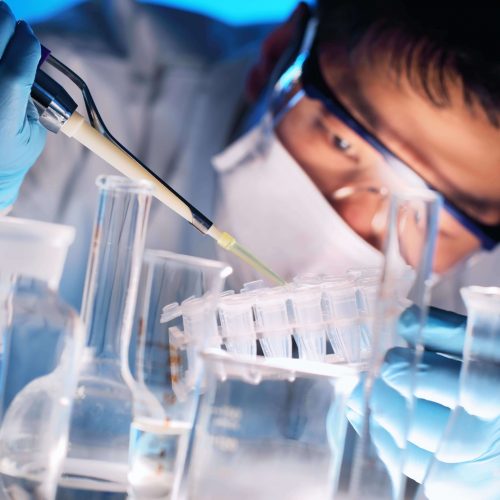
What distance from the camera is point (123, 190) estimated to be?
0.84 meters

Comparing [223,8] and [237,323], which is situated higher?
[223,8]

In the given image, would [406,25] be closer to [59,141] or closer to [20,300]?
[59,141]

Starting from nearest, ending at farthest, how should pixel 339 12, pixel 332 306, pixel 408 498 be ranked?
pixel 408 498 < pixel 332 306 < pixel 339 12

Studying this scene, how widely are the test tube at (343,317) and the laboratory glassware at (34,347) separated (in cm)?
40

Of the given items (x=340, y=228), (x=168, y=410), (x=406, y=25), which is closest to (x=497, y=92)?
(x=406, y=25)

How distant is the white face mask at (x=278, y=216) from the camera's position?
221 centimetres

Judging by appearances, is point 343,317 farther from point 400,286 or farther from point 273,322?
point 400,286

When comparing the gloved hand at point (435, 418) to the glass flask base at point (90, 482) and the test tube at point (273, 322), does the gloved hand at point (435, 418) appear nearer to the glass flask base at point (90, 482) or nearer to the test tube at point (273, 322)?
the test tube at point (273, 322)

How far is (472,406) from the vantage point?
0.83 meters

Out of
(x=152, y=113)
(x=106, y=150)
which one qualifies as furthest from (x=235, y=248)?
(x=152, y=113)

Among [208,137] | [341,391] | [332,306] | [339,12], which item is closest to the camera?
[341,391]

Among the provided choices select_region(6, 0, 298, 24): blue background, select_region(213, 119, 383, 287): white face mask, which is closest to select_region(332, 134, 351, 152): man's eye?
select_region(213, 119, 383, 287): white face mask

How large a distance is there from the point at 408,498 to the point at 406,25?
1.57 m

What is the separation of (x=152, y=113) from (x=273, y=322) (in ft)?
5.45
